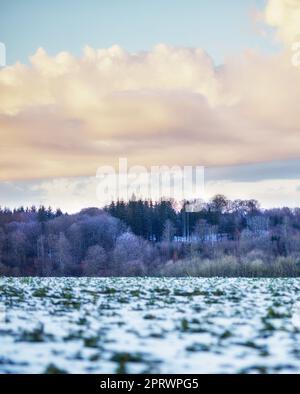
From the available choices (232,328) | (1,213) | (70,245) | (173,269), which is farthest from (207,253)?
(232,328)

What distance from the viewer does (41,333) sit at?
887 centimetres

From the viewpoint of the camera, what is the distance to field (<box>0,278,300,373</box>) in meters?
6.88

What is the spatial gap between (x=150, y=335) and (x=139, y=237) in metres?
61.6

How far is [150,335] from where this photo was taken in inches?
343

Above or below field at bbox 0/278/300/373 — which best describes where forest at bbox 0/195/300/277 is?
above

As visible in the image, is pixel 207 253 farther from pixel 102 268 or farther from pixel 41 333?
pixel 41 333

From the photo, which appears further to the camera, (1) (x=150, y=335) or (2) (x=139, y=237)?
(2) (x=139, y=237)

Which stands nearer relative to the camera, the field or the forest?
the field

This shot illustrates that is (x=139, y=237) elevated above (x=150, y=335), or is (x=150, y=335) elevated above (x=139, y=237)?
(x=139, y=237)

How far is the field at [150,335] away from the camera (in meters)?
6.88

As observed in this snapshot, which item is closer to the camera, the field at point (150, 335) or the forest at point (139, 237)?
the field at point (150, 335)

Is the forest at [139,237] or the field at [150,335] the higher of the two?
the forest at [139,237]

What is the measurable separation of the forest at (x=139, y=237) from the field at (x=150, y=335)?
67.5 ft

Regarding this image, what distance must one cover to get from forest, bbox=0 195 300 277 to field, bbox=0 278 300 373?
20.6 metres
